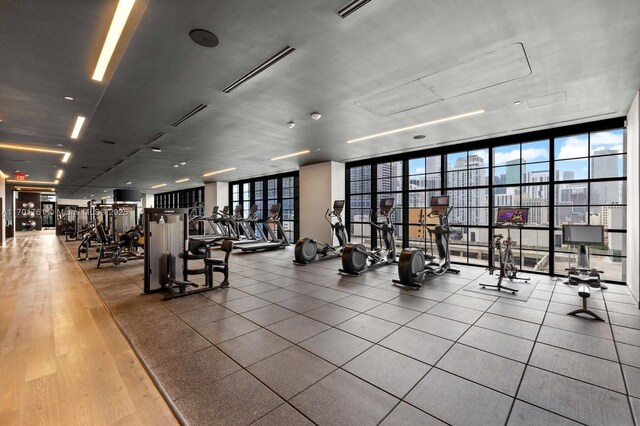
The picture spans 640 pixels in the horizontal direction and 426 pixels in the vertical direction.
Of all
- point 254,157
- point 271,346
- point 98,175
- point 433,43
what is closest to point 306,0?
point 433,43

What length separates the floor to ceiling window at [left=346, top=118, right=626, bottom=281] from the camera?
552cm

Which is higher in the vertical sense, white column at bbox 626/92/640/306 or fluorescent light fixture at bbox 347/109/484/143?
fluorescent light fixture at bbox 347/109/484/143

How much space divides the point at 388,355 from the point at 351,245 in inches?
139

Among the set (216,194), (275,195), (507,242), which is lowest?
(507,242)

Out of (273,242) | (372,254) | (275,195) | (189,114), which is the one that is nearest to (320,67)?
(189,114)

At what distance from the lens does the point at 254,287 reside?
201 inches

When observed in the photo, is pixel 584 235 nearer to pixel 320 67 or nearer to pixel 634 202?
pixel 634 202

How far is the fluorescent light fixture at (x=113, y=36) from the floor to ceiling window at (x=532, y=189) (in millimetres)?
6239

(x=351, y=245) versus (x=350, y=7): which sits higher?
(x=350, y=7)

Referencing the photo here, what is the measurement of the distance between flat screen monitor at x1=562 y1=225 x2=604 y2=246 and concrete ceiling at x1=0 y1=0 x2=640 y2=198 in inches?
81.1

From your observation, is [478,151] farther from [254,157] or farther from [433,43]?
[254,157]

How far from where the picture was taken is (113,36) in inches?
113

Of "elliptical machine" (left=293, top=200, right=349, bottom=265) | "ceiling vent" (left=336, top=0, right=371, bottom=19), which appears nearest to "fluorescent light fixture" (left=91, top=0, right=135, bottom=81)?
"ceiling vent" (left=336, top=0, right=371, bottom=19)

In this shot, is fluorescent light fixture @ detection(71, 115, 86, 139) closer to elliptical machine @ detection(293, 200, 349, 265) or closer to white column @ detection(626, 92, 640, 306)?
elliptical machine @ detection(293, 200, 349, 265)
